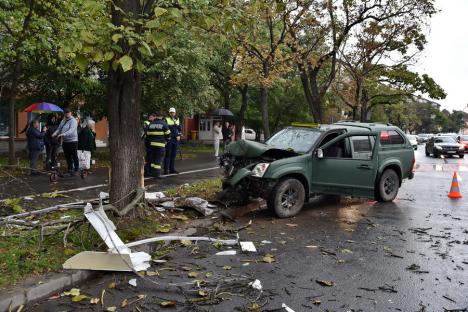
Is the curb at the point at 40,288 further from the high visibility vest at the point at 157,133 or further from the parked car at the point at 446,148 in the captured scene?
the parked car at the point at 446,148

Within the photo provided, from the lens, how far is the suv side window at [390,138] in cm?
1009

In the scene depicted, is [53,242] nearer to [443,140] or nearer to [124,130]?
[124,130]

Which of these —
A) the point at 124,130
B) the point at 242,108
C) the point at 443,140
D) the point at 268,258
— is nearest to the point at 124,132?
the point at 124,130

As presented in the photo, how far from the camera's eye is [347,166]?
9.19m

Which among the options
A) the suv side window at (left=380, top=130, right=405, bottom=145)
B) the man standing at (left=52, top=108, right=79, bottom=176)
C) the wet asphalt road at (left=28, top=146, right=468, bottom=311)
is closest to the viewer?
the wet asphalt road at (left=28, top=146, right=468, bottom=311)

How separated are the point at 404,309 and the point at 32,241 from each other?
4290mm

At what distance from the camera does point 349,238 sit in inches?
277

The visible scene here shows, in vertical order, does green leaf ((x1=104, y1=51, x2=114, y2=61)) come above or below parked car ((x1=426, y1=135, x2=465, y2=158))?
above

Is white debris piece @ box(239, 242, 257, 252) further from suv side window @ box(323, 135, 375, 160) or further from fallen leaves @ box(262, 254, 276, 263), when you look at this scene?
suv side window @ box(323, 135, 375, 160)

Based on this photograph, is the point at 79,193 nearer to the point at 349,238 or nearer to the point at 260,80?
the point at 349,238

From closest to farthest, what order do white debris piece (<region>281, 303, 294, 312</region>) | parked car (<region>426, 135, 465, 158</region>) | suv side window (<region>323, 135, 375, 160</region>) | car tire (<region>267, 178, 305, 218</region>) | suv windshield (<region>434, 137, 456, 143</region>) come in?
white debris piece (<region>281, 303, 294, 312</region>), car tire (<region>267, 178, 305, 218</region>), suv side window (<region>323, 135, 375, 160</region>), parked car (<region>426, 135, 465, 158</region>), suv windshield (<region>434, 137, 456, 143</region>)

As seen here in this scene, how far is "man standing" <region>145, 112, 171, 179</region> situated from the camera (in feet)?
40.8

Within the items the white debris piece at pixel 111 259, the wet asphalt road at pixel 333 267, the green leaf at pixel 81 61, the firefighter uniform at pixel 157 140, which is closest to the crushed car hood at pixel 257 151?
the wet asphalt road at pixel 333 267

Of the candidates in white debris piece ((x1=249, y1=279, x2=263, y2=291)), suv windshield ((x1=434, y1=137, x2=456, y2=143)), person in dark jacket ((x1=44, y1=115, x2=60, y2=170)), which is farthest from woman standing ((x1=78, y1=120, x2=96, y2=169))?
suv windshield ((x1=434, y1=137, x2=456, y2=143))
